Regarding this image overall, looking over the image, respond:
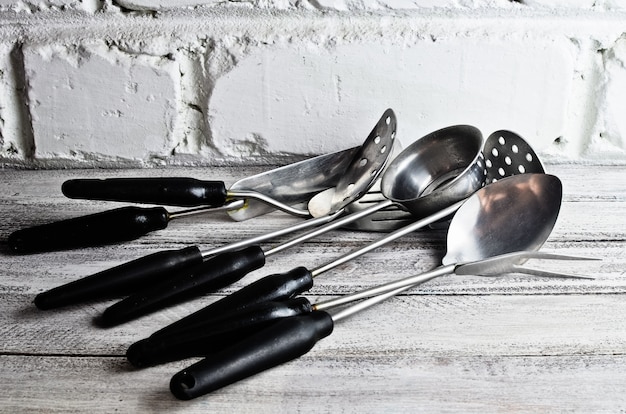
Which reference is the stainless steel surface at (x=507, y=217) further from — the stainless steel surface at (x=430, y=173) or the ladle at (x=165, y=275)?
the ladle at (x=165, y=275)

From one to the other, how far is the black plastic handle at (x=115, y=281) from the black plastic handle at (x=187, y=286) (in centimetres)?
1

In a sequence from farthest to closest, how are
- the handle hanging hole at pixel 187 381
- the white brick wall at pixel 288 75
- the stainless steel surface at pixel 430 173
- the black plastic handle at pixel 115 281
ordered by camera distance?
the white brick wall at pixel 288 75, the stainless steel surface at pixel 430 173, the black plastic handle at pixel 115 281, the handle hanging hole at pixel 187 381

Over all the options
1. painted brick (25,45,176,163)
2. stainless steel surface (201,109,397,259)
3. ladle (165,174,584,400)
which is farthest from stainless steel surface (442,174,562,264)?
painted brick (25,45,176,163)

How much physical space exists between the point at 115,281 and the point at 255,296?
11 centimetres

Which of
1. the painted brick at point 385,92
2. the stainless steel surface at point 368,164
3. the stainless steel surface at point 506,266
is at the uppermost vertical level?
the painted brick at point 385,92

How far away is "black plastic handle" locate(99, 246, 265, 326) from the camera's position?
1.76 ft

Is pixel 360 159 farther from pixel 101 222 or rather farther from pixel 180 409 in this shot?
pixel 180 409

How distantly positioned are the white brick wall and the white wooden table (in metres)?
0.18

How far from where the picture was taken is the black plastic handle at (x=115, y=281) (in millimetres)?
551

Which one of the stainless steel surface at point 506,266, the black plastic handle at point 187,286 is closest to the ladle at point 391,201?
the black plastic handle at point 187,286

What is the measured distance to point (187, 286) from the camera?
0.55 metres

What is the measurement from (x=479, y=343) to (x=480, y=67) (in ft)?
1.31

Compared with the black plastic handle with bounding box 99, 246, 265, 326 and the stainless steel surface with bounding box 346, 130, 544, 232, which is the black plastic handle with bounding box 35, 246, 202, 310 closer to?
the black plastic handle with bounding box 99, 246, 265, 326

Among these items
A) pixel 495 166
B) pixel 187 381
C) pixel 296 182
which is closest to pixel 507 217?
pixel 495 166
